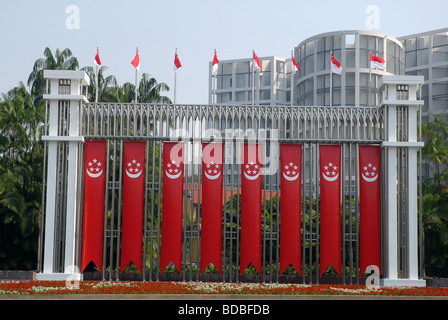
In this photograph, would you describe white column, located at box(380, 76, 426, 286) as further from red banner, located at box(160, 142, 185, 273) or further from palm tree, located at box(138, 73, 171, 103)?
palm tree, located at box(138, 73, 171, 103)

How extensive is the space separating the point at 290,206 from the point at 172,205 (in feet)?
11.2

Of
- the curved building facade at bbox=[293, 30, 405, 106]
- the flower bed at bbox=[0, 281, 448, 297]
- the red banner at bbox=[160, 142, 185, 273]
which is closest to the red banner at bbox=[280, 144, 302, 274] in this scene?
the flower bed at bbox=[0, 281, 448, 297]

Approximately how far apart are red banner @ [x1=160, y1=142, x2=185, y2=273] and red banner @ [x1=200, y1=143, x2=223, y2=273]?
665mm

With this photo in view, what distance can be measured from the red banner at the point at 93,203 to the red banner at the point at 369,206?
745 cm

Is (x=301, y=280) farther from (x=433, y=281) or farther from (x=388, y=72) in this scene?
(x=388, y=72)

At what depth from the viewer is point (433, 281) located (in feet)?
63.7

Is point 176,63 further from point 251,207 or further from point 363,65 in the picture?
point 363,65

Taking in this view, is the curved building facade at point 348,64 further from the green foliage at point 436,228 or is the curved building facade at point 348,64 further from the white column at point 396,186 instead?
the white column at point 396,186

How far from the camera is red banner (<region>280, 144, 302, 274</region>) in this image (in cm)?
1930

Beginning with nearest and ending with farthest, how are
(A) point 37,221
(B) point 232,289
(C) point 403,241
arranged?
(B) point 232,289, (C) point 403,241, (A) point 37,221

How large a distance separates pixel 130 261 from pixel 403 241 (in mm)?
7841

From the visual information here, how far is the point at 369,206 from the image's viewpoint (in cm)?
1934

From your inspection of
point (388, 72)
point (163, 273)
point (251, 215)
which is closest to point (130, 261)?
point (163, 273)

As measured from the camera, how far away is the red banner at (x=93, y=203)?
19.0 m
